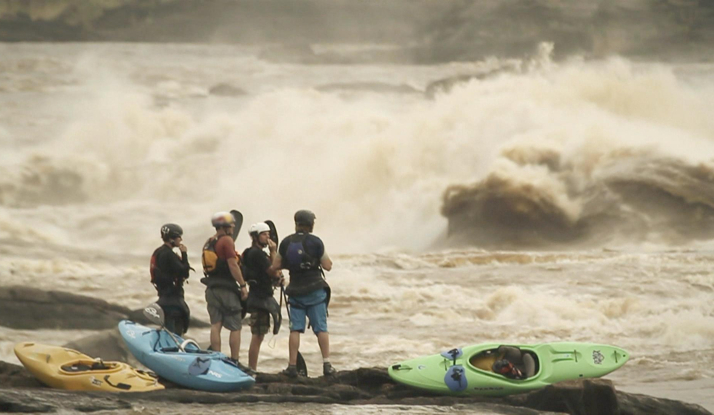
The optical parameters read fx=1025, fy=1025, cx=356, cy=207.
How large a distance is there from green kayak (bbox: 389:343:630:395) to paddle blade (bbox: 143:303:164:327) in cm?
146

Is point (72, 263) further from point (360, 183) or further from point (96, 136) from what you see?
point (360, 183)

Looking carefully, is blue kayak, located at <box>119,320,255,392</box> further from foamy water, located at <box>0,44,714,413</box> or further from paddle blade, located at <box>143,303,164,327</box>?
foamy water, located at <box>0,44,714,413</box>

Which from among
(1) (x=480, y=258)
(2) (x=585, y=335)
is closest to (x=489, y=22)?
(1) (x=480, y=258)

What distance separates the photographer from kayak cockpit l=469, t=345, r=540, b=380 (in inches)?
251

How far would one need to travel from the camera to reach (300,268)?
6270 mm

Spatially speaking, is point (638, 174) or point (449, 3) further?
point (449, 3)

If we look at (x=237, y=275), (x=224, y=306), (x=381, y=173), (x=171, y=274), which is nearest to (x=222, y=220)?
(x=237, y=275)

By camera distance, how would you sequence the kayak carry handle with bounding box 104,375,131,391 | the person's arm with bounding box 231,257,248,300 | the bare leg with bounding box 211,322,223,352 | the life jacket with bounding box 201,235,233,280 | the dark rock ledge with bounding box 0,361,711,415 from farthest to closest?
the bare leg with bounding box 211,322,223,352 < the life jacket with bounding box 201,235,233,280 < the person's arm with bounding box 231,257,248,300 < the kayak carry handle with bounding box 104,375,131,391 < the dark rock ledge with bounding box 0,361,711,415

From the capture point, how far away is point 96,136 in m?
16.4

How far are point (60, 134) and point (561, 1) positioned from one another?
345 inches

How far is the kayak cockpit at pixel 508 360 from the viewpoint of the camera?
637 cm

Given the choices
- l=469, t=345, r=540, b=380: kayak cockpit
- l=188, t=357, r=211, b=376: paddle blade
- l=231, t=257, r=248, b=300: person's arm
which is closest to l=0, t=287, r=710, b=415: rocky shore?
l=188, t=357, r=211, b=376: paddle blade

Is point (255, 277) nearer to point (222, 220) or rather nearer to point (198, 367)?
point (222, 220)

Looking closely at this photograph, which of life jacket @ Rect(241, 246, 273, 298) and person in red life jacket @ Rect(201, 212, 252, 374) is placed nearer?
person in red life jacket @ Rect(201, 212, 252, 374)
